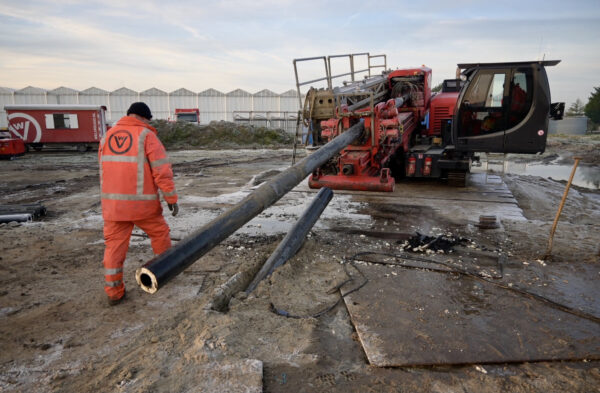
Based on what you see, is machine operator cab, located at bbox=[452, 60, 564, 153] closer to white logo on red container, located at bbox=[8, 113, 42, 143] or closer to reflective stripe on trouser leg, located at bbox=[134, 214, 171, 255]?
reflective stripe on trouser leg, located at bbox=[134, 214, 171, 255]

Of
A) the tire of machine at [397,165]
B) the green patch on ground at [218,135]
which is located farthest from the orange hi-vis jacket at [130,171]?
the green patch on ground at [218,135]

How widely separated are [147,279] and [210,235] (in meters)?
0.58

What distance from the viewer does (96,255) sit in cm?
498

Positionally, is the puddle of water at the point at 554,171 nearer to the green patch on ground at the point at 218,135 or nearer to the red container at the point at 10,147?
the green patch on ground at the point at 218,135

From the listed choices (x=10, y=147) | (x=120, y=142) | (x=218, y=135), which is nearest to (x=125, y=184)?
(x=120, y=142)

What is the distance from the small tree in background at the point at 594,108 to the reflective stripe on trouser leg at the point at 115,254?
57.0m

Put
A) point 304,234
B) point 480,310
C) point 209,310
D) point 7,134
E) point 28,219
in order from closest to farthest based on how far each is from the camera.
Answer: point 209,310 → point 480,310 → point 304,234 → point 28,219 → point 7,134

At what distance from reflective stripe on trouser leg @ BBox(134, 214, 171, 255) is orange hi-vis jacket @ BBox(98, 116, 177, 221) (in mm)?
104

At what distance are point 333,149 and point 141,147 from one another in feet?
8.98

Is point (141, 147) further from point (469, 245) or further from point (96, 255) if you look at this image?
point (469, 245)

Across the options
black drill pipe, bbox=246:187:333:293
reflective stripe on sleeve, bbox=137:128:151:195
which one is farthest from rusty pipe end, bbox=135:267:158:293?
reflective stripe on sleeve, bbox=137:128:151:195

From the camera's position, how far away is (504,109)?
7766mm

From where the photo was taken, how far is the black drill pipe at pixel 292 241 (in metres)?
4.03

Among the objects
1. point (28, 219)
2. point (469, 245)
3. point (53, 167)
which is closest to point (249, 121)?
point (53, 167)
